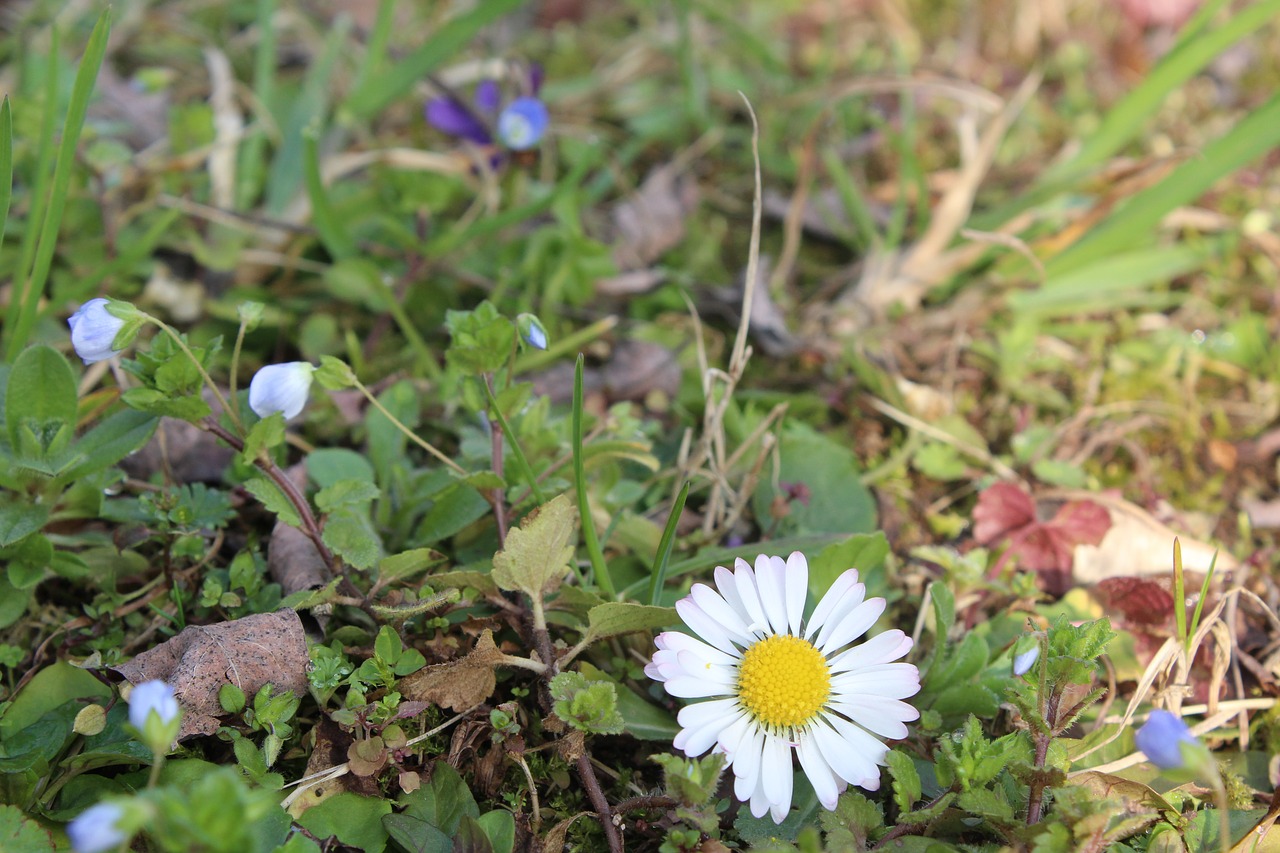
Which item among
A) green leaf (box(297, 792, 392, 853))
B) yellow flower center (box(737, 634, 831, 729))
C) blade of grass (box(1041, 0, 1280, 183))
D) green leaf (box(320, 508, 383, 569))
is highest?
blade of grass (box(1041, 0, 1280, 183))

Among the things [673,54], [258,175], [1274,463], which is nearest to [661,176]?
[673,54]

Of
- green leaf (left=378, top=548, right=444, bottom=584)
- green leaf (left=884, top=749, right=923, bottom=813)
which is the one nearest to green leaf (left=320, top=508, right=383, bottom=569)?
green leaf (left=378, top=548, right=444, bottom=584)

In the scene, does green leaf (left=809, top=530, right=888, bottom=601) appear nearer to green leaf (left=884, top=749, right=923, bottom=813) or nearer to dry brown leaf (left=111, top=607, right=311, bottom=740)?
green leaf (left=884, top=749, right=923, bottom=813)

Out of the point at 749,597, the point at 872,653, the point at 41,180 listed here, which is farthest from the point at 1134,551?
the point at 41,180

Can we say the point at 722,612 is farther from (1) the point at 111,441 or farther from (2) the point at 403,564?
(1) the point at 111,441

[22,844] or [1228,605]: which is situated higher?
[1228,605]

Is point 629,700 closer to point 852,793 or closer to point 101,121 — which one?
point 852,793
